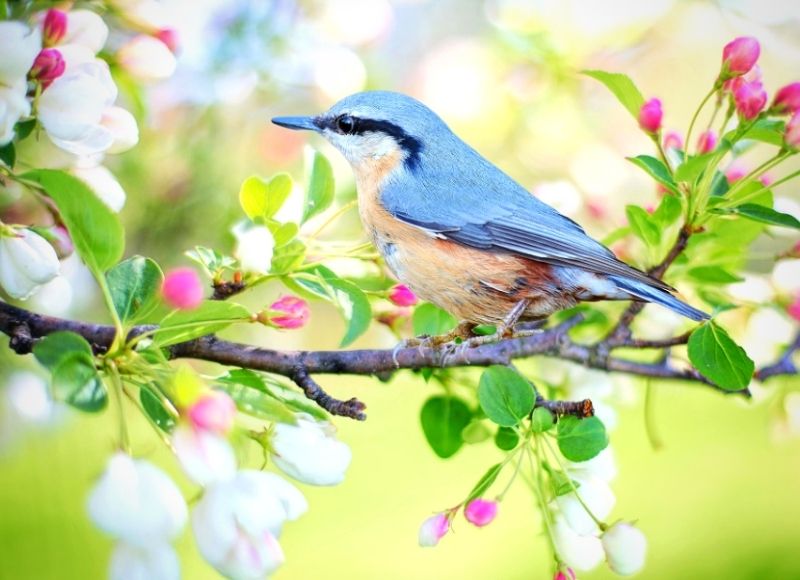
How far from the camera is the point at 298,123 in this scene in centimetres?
61

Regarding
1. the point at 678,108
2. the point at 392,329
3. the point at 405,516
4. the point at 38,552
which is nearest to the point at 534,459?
the point at 392,329

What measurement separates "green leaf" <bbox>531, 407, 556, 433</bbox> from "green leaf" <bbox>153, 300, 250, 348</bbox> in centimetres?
16

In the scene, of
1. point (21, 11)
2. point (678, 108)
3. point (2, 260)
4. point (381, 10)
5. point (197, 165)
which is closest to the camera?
point (2, 260)

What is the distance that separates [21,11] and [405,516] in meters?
0.66

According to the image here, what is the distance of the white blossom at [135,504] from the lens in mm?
359

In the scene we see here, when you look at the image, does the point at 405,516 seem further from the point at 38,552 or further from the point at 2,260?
the point at 2,260

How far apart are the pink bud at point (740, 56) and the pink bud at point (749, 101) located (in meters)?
0.01

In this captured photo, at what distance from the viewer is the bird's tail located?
1.60 feet

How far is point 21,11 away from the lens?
521 mm

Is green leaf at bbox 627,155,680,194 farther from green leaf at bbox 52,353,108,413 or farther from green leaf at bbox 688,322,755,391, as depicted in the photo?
green leaf at bbox 52,353,108,413

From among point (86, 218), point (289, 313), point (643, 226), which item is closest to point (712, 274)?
point (643, 226)

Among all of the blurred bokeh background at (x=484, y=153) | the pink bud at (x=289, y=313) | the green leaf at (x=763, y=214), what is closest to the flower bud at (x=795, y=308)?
the blurred bokeh background at (x=484, y=153)

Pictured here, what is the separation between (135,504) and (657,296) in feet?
0.99

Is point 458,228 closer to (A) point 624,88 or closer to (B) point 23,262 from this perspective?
(A) point 624,88
